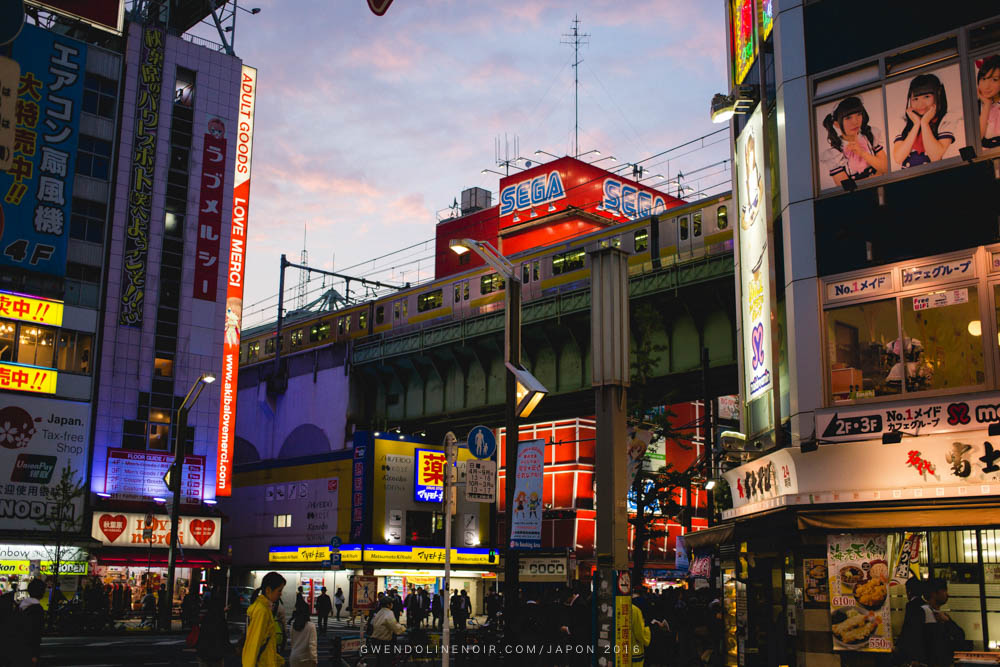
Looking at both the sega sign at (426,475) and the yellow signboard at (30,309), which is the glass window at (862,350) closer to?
the yellow signboard at (30,309)

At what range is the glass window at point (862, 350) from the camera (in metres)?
15.9

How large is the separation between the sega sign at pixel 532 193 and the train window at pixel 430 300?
22.9 m

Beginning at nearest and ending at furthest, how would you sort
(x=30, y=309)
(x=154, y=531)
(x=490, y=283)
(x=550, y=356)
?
(x=30, y=309) < (x=550, y=356) < (x=154, y=531) < (x=490, y=283)

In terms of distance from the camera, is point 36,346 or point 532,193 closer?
point 36,346

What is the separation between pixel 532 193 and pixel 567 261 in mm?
31619

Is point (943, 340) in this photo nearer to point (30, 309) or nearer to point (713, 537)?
point (713, 537)

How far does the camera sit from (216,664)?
1322 cm

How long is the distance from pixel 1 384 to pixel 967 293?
3969cm

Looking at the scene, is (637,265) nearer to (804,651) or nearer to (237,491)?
(804,651)

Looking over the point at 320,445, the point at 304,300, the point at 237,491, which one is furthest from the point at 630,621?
the point at 304,300

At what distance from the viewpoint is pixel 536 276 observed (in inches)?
1911

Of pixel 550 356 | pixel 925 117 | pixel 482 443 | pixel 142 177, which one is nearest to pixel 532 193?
pixel 550 356

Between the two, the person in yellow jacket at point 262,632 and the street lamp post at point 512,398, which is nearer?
the person in yellow jacket at point 262,632

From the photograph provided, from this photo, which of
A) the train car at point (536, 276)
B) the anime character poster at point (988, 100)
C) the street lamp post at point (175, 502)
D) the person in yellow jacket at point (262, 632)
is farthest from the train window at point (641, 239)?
the person in yellow jacket at point (262, 632)
